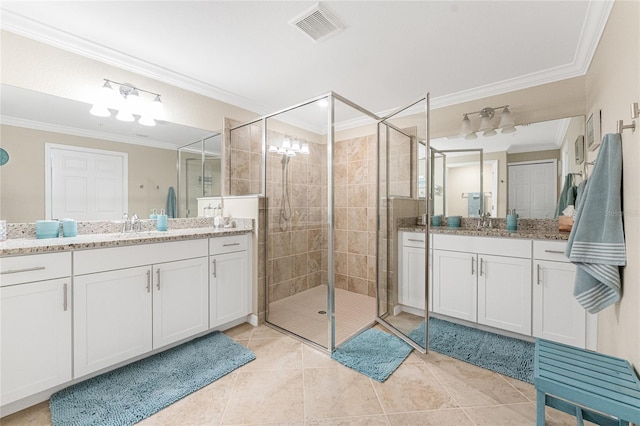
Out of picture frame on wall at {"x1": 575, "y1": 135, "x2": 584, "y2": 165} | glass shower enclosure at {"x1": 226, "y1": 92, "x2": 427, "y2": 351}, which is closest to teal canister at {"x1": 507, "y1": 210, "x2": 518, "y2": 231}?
picture frame on wall at {"x1": 575, "y1": 135, "x2": 584, "y2": 165}

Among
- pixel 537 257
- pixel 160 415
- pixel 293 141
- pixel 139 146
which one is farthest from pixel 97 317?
pixel 537 257

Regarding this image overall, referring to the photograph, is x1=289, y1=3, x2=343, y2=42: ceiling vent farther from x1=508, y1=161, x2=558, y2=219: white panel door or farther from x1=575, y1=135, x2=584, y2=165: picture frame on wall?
x1=575, y1=135, x2=584, y2=165: picture frame on wall

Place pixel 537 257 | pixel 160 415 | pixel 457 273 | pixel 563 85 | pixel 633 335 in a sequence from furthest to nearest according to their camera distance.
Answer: pixel 457 273, pixel 563 85, pixel 537 257, pixel 160 415, pixel 633 335

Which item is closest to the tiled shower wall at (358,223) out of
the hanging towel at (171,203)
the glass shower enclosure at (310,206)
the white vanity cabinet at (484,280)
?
the glass shower enclosure at (310,206)

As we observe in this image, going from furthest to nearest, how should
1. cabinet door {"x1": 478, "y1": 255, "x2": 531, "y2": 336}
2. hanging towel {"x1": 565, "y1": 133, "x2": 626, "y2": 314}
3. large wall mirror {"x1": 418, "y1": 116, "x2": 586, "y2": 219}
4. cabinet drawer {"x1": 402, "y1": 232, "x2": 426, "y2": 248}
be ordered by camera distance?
cabinet drawer {"x1": 402, "y1": 232, "x2": 426, "y2": 248}
large wall mirror {"x1": 418, "y1": 116, "x2": 586, "y2": 219}
cabinet door {"x1": 478, "y1": 255, "x2": 531, "y2": 336}
hanging towel {"x1": 565, "y1": 133, "x2": 626, "y2": 314}

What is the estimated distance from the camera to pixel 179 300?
2127mm

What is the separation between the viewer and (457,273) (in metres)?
2.59

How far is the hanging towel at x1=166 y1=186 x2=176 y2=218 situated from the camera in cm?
257

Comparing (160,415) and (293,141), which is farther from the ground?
(293,141)

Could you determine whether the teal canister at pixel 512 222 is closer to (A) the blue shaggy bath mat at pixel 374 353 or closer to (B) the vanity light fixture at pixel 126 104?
(A) the blue shaggy bath mat at pixel 374 353

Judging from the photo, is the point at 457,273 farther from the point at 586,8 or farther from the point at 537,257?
the point at 586,8

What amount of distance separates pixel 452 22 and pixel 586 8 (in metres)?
0.78

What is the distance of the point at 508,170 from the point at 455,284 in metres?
1.26

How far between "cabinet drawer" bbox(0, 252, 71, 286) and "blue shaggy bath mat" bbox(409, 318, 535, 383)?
8.41 feet
